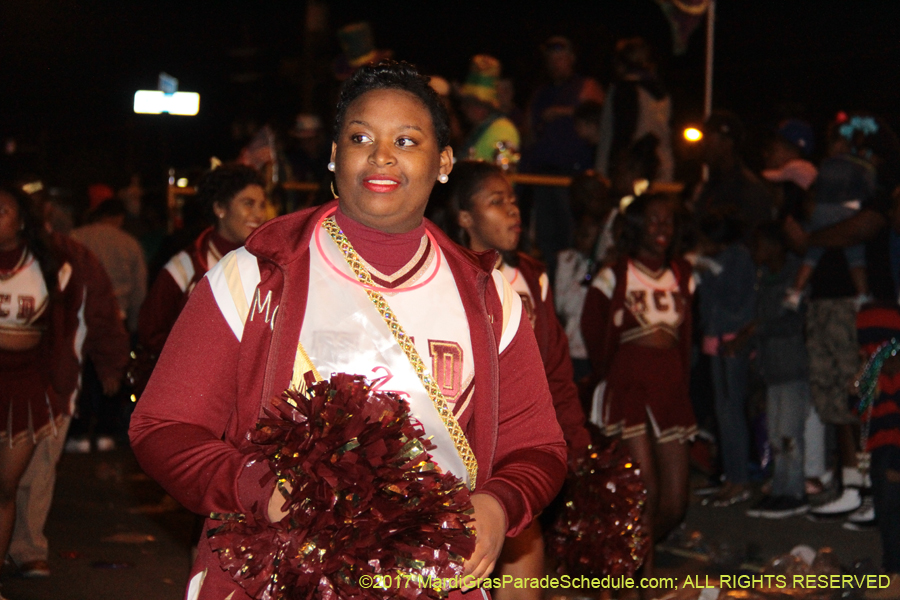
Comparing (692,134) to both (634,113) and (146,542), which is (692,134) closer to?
(634,113)

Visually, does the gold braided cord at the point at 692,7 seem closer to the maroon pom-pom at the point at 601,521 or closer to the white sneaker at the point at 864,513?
the white sneaker at the point at 864,513

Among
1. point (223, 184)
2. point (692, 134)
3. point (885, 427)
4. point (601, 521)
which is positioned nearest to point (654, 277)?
point (885, 427)

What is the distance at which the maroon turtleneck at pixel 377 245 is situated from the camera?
2518mm

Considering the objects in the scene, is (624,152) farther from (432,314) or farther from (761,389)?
(432,314)

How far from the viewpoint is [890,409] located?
225 inches

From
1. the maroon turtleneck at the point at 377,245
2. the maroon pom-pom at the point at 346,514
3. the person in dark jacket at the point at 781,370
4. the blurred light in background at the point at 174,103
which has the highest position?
the blurred light in background at the point at 174,103

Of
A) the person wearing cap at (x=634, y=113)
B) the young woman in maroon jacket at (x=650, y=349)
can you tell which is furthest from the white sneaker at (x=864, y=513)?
the person wearing cap at (x=634, y=113)

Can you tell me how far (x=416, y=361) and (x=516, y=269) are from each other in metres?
2.55

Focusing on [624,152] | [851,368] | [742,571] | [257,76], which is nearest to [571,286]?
[624,152]

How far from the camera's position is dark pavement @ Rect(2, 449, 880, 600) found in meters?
6.07

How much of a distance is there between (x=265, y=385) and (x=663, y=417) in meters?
4.31

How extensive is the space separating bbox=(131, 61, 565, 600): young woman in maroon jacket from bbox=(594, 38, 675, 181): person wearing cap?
6621 mm

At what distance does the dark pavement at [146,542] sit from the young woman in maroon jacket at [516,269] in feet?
6.81

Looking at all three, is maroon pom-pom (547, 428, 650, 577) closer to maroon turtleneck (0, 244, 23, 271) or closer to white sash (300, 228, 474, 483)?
white sash (300, 228, 474, 483)
